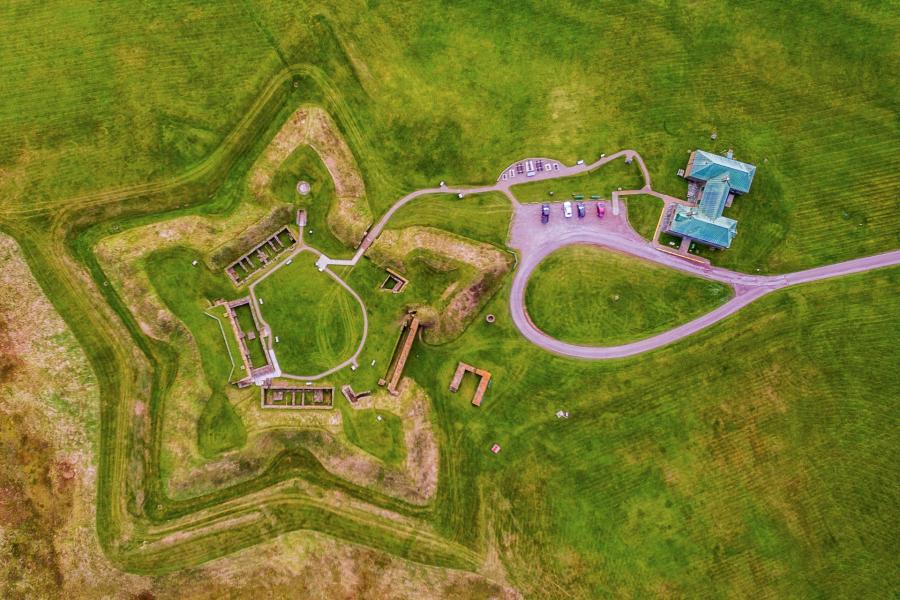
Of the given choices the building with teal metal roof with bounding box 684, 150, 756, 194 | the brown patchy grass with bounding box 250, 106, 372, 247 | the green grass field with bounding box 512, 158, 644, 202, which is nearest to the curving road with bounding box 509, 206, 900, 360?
the green grass field with bounding box 512, 158, 644, 202

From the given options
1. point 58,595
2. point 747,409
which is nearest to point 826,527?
point 747,409

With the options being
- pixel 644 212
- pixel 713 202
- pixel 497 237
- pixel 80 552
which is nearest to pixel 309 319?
pixel 497 237

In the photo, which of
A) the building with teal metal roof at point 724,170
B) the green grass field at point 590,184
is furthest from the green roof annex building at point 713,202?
the green grass field at point 590,184

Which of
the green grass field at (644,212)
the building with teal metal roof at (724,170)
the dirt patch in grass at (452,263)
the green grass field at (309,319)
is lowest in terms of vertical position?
the green grass field at (309,319)

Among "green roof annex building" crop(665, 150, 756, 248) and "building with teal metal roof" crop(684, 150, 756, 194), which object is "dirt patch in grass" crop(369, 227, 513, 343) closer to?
"green roof annex building" crop(665, 150, 756, 248)

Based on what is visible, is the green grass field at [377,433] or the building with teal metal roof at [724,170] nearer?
the building with teal metal roof at [724,170]

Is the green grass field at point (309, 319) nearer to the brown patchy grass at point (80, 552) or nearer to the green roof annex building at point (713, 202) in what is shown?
the brown patchy grass at point (80, 552)
